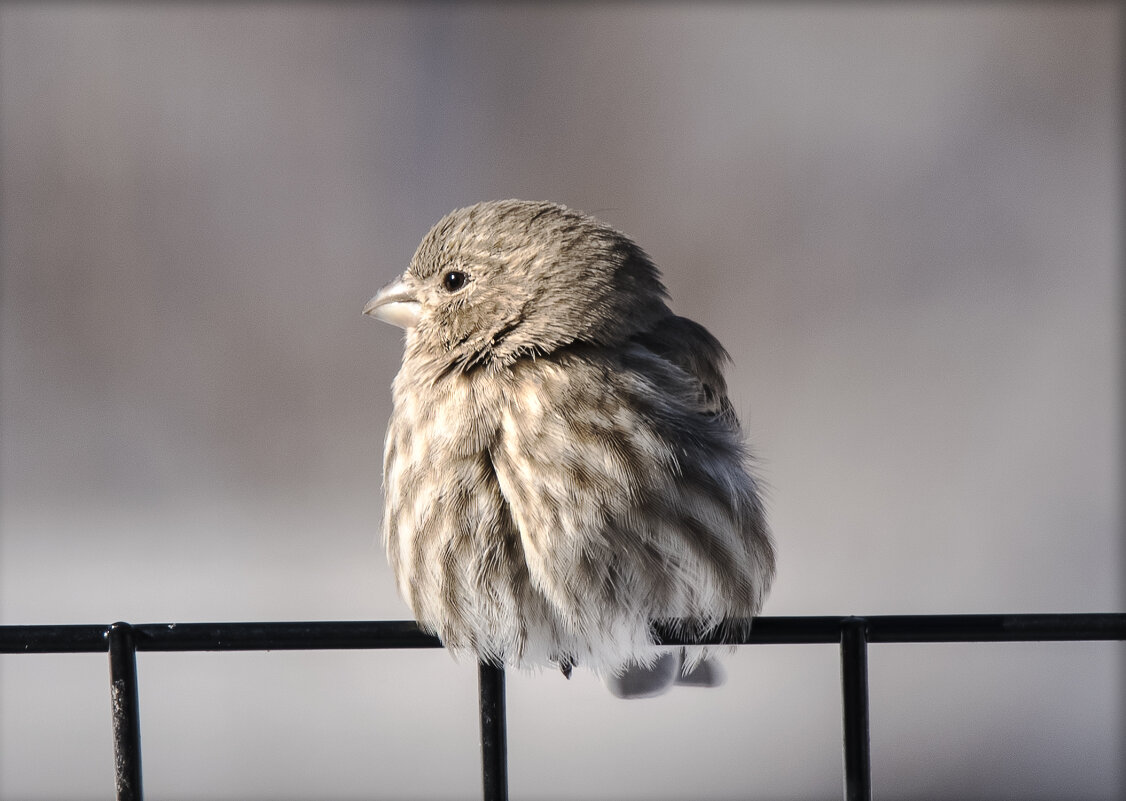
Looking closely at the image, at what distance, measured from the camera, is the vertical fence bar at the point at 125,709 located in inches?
57.8

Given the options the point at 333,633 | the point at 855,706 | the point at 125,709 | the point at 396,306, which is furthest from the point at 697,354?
the point at 125,709

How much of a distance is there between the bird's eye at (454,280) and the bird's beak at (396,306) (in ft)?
0.24

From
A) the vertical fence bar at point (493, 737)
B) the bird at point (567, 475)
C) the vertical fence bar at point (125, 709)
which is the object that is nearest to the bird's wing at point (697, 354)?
the bird at point (567, 475)

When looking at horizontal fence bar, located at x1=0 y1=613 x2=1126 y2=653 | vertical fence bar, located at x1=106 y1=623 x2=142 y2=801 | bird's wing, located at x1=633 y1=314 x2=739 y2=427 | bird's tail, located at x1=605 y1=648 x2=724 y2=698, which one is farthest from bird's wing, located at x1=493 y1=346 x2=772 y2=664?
vertical fence bar, located at x1=106 y1=623 x2=142 y2=801

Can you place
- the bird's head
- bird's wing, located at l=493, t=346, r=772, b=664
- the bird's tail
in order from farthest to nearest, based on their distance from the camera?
the bird's tail → the bird's head → bird's wing, located at l=493, t=346, r=772, b=664

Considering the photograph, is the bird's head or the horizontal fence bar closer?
the horizontal fence bar

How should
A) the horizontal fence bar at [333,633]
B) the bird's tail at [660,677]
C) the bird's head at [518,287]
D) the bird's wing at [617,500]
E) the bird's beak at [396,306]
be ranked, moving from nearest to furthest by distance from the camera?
the horizontal fence bar at [333,633] → the bird's wing at [617,500] → the bird's head at [518,287] → the bird's tail at [660,677] → the bird's beak at [396,306]

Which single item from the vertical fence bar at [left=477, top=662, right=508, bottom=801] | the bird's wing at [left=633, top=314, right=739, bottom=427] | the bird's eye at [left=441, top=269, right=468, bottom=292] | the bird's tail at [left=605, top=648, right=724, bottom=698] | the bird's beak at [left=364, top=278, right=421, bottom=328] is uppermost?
the bird's eye at [left=441, top=269, right=468, bottom=292]

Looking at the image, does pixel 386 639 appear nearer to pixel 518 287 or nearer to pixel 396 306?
pixel 518 287

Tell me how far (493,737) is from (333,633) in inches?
9.4

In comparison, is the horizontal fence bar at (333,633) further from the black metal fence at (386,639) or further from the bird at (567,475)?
the bird at (567,475)

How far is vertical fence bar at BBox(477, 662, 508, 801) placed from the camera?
1.51 metres

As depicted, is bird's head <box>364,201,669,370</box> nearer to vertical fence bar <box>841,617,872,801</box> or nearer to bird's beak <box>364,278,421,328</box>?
bird's beak <box>364,278,421,328</box>

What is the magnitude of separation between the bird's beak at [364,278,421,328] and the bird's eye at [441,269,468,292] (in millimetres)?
74
